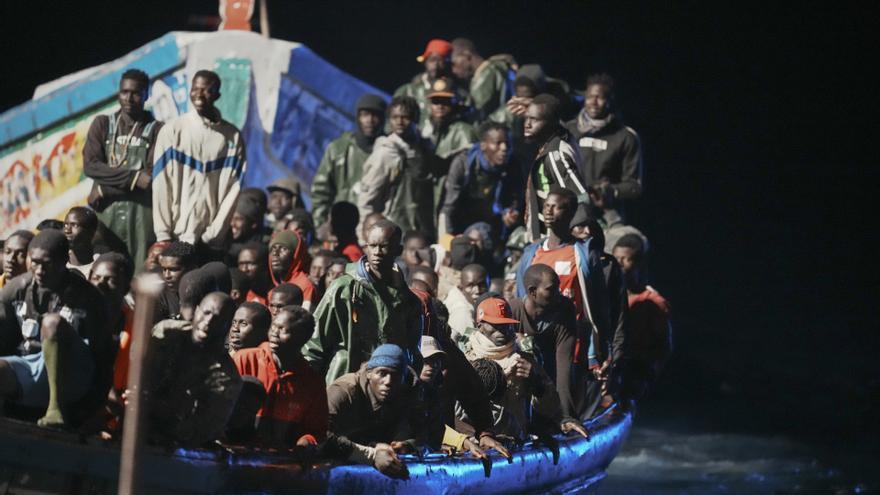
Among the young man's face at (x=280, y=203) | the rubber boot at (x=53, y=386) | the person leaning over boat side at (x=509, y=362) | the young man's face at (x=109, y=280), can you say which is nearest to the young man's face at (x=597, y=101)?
the young man's face at (x=280, y=203)

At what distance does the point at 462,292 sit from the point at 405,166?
7.38 feet

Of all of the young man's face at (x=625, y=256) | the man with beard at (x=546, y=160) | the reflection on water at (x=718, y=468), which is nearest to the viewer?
the man with beard at (x=546, y=160)

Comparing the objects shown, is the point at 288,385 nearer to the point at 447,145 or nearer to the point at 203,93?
the point at 203,93

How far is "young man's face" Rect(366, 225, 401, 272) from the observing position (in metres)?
7.94

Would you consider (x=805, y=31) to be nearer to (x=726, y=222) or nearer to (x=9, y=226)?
(x=726, y=222)

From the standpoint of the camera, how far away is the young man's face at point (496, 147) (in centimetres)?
1187

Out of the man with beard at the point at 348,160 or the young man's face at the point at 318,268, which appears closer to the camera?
the young man's face at the point at 318,268

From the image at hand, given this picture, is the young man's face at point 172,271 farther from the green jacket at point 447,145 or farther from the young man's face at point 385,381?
the green jacket at point 447,145

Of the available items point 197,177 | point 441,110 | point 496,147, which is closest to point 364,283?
point 197,177

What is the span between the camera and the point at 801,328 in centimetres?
1733

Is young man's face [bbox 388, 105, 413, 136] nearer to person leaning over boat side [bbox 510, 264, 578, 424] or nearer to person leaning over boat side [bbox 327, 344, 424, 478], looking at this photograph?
person leaning over boat side [bbox 510, 264, 578, 424]

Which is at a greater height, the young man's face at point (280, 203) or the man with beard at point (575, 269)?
the young man's face at point (280, 203)

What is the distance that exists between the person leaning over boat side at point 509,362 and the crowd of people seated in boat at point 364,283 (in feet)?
0.04

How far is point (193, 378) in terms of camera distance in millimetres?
6672
